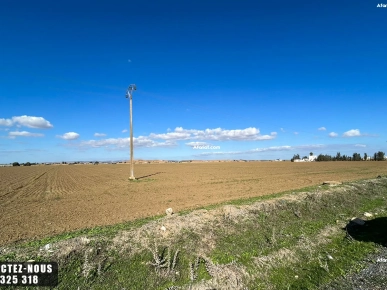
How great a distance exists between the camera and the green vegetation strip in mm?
6234

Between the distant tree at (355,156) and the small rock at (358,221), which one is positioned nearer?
the small rock at (358,221)

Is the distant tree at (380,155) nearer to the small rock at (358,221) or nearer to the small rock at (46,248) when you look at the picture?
the small rock at (358,221)

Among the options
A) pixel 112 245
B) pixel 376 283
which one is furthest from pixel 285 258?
pixel 112 245

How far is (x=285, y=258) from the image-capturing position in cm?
776

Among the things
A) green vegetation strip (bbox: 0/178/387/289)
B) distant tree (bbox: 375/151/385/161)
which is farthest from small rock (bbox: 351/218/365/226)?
distant tree (bbox: 375/151/385/161)

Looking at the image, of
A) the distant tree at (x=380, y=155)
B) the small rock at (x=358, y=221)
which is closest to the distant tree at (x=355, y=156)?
the distant tree at (x=380, y=155)

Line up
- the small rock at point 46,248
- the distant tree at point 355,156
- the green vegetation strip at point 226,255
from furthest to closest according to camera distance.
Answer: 1. the distant tree at point 355,156
2. the small rock at point 46,248
3. the green vegetation strip at point 226,255

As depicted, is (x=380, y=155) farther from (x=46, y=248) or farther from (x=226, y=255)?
(x=46, y=248)

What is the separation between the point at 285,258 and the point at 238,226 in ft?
6.81

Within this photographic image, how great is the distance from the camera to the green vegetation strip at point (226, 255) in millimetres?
6234

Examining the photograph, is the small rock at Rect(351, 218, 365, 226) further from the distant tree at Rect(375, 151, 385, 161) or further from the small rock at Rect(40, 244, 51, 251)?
the distant tree at Rect(375, 151, 385, 161)

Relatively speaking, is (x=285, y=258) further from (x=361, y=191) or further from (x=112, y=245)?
(x=361, y=191)

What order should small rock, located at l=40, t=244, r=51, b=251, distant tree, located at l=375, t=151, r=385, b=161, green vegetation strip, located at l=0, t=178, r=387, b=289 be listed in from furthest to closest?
1. distant tree, located at l=375, t=151, r=385, b=161
2. small rock, located at l=40, t=244, r=51, b=251
3. green vegetation strip, located at l=0, t=178, r=387, b=289

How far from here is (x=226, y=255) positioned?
7469 mm
